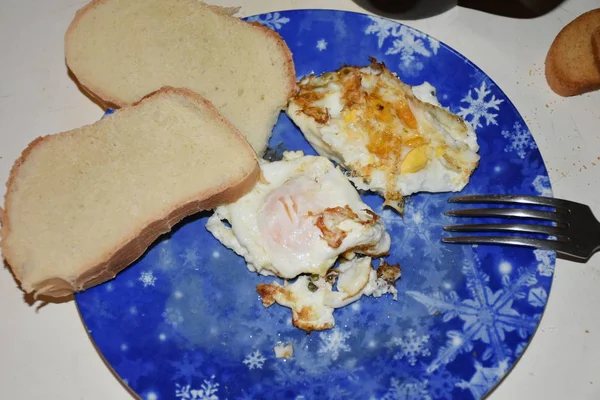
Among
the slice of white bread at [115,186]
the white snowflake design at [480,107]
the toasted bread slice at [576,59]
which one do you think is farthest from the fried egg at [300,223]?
the toasted bread slice at [576,59]

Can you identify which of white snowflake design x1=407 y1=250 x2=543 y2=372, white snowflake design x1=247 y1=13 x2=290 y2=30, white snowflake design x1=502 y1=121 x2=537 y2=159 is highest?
white snowflake design x1=247 y1=13 x2=290 y2=30

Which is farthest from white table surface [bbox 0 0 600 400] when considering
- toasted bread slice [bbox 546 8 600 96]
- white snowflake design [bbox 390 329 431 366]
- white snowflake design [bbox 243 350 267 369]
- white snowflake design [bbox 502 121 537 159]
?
white snowflake design [bbox 243 350 267 369]

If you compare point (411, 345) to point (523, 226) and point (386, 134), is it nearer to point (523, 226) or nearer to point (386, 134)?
point (523, 226)

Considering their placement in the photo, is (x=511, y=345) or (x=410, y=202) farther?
(x=410, y=202)

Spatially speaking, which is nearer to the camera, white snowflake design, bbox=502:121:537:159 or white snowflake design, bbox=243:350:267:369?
white snowflake design, bbox=243:350:267:369

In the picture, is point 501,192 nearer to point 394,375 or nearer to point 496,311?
point 496,311

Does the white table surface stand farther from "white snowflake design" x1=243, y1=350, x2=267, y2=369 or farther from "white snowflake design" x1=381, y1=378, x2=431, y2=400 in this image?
"white snowflake design" x1=243, y1=350, x2=267, y2=369

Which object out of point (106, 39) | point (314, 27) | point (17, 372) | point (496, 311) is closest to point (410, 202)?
Answer: point (496, 311)
